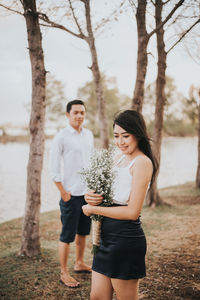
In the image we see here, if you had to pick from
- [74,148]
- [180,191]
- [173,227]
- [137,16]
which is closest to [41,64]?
[74,148]

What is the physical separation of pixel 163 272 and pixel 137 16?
5.11 m

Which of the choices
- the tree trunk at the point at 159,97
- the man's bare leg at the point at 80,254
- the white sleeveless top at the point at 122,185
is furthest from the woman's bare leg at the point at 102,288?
the tree trunk at the point at 159,97

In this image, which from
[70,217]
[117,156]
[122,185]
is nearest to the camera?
[122,185]

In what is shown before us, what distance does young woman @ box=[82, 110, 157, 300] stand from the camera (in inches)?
80.9

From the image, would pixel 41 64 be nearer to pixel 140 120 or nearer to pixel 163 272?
pixel 140 120

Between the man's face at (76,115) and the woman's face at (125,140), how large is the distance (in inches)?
73.1

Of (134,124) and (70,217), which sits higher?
(134,124)

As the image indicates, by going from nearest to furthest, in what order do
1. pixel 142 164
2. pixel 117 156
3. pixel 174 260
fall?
pixel 142 164 → pixel 117 156 → pixel 174 260

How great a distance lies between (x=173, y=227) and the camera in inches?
259

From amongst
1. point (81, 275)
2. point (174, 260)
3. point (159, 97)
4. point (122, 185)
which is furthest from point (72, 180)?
point (159, 97)

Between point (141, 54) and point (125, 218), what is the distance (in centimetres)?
506

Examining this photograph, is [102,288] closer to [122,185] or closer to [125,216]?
[125,216]

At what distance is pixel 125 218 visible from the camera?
6.85 ft

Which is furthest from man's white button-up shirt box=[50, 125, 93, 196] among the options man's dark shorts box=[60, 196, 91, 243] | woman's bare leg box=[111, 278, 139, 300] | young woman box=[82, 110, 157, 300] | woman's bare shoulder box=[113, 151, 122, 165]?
woman's bare leg box=[111, 278, 139, 300]
